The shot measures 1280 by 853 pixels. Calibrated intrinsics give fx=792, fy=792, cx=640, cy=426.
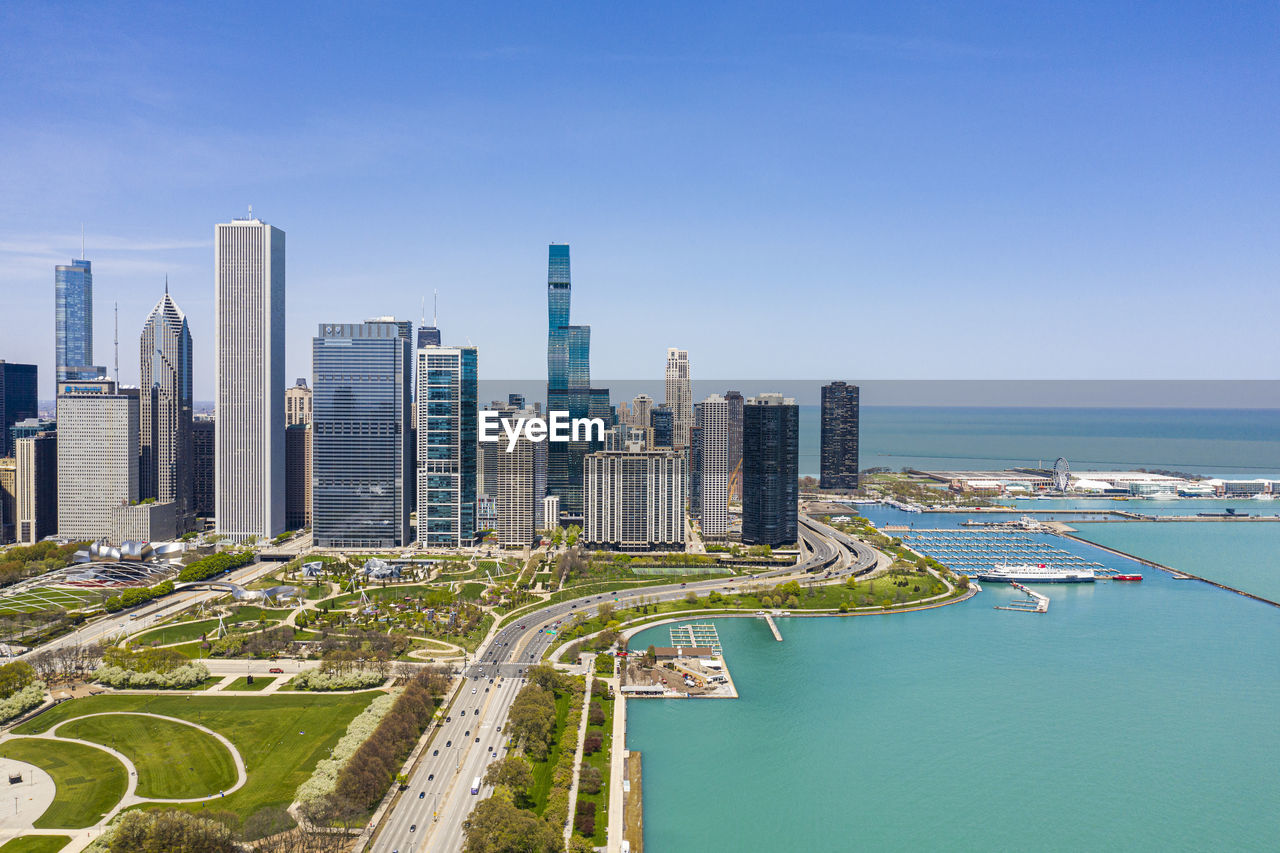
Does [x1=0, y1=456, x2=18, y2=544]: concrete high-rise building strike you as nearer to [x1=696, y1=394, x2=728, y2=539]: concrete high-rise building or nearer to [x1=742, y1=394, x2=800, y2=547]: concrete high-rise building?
[x1=696, y1=394, x2=728, y2=539]: concrete high-rise building

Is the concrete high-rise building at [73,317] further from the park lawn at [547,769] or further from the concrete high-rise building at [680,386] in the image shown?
the park lawn at [547,769]

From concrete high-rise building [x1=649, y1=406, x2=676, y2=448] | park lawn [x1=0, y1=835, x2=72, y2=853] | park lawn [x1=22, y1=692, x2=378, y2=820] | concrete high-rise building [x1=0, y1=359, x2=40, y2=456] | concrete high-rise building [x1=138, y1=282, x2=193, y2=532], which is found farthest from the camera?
concrete high-rise building [x1=649, y1=406, x2=676, y2=448]

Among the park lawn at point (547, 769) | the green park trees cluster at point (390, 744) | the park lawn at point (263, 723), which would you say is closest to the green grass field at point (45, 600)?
the park lawn at point (263, 723)

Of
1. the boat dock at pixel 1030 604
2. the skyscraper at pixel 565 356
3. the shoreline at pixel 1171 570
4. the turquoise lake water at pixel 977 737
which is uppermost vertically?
the skyscraper at pixel 565 356

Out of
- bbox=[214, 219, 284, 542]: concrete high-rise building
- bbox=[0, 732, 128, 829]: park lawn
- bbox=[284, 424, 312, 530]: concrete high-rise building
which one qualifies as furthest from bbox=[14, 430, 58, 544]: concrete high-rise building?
bbox=[0, 732, 128, 829]: park lawn

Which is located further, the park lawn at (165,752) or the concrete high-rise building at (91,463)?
the concrete high-rise building at (91,463)

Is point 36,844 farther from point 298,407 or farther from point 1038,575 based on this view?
point 298,407

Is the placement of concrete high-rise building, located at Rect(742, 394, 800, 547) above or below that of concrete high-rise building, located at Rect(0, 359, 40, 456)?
below
